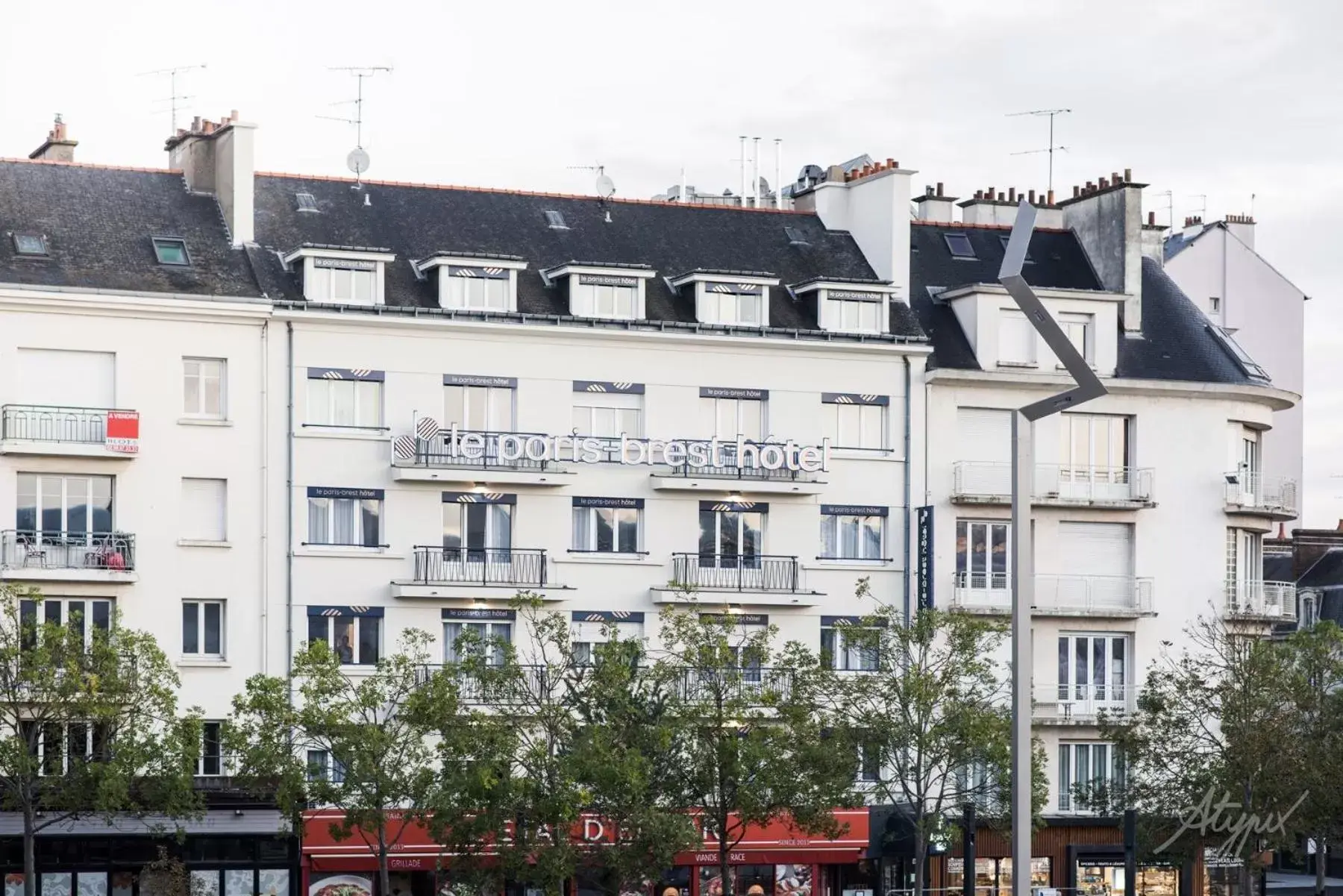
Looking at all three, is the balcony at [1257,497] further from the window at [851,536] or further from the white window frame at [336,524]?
the white window frame at [336,524]

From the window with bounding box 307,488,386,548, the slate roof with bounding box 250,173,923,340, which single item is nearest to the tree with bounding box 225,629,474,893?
the window with bounding box 307,488,386,548

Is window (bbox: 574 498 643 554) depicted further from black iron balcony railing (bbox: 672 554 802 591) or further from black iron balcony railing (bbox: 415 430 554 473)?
black iron balcony railing (bbox: 415 430 554 473)

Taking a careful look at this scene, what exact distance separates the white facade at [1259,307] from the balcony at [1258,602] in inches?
778

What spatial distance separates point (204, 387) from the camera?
48.7 meters

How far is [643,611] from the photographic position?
5166 cm

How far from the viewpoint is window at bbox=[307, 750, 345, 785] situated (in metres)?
44.8

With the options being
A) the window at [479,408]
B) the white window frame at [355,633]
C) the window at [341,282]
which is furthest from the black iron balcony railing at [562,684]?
the window at [341,282]

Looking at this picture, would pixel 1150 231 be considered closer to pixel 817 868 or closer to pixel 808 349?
pixel 808 349

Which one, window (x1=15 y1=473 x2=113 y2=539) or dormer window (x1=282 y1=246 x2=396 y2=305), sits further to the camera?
dormer window (x1=282 y1=246 x2=396 y2=305)

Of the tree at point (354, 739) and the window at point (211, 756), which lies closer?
the tree at point (354, 739)

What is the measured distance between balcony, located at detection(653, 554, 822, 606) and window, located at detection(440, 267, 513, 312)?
271 inches

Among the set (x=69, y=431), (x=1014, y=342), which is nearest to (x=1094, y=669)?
(x=1014, y=342)

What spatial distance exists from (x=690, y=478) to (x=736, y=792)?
8928 mm

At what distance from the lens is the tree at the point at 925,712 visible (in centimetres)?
4716
